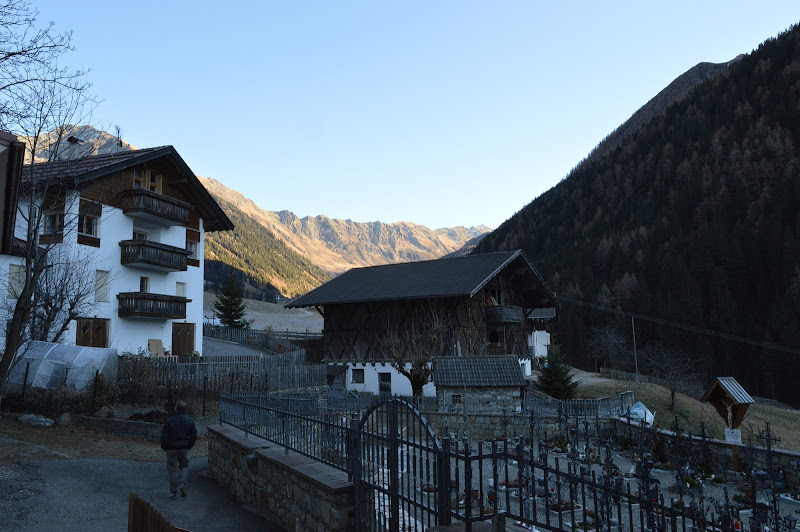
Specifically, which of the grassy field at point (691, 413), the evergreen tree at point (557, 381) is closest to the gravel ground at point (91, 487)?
the evergreen tree at point (557, 381)

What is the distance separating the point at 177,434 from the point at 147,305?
2252 centimetres

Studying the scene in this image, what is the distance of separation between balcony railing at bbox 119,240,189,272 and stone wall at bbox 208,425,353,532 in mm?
21107

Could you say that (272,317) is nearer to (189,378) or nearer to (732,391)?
(189,378)

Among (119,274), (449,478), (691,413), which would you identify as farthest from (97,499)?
(691,413)

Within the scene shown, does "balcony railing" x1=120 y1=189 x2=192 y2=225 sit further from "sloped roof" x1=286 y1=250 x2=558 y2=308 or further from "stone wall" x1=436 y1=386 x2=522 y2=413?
"stone wall" x1=436 y1=386 x2=522 y2=413

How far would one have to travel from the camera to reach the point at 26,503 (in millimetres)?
9758

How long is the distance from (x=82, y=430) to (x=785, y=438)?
34196 millimetres

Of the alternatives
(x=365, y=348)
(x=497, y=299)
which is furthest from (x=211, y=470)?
(x=497, y=299)

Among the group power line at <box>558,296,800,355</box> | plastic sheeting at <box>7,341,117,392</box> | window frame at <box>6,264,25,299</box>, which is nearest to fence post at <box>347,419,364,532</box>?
plastic sheeting at <box>7,341,117,392</box>

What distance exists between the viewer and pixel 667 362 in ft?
186

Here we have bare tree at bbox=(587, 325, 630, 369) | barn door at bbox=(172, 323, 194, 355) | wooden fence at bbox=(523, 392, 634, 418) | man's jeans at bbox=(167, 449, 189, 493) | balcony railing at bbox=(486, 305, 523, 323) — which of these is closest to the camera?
man's jeans at bbox=(167, 449, 189, 493)

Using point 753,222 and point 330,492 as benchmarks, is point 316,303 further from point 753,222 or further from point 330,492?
point 753,222

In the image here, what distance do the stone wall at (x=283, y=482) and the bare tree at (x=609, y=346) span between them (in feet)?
193

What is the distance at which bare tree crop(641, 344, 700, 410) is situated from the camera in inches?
2250
